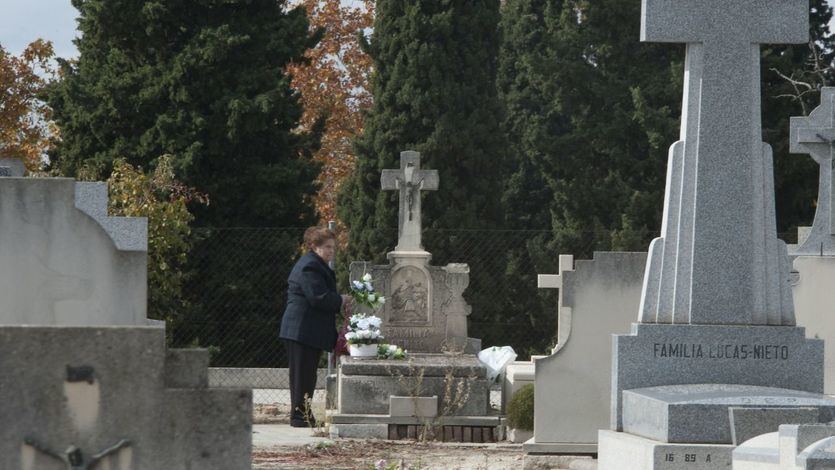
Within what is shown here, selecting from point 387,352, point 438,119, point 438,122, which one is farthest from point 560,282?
point 438,119

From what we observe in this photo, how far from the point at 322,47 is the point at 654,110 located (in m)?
8.25

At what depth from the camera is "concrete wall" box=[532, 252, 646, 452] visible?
1105 cm

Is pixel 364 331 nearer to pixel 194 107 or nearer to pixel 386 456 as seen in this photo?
pixel 386 456

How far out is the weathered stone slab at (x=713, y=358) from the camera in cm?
860

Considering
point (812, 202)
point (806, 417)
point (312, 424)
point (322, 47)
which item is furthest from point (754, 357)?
point (322, 47)

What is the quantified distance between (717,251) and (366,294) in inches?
210

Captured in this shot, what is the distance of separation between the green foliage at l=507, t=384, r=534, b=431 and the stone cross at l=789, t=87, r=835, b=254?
289 centimetres

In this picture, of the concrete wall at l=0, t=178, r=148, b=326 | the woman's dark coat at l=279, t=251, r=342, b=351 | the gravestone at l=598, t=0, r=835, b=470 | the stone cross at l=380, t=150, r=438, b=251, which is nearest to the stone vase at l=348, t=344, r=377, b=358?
the woman's dark coat at l=279, t=251, r=342, b=351

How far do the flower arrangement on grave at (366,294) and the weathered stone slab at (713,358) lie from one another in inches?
204

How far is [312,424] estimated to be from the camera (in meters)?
13.2

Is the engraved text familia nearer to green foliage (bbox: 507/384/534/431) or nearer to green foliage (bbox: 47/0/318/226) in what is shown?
green foliage (bbox: 507/384/534/431)

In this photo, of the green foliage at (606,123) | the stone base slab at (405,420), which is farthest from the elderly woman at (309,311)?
the green foliage at (606,123)

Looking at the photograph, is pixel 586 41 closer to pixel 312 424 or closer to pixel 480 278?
pixel 480 278

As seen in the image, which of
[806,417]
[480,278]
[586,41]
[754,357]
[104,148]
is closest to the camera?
[806,417]
